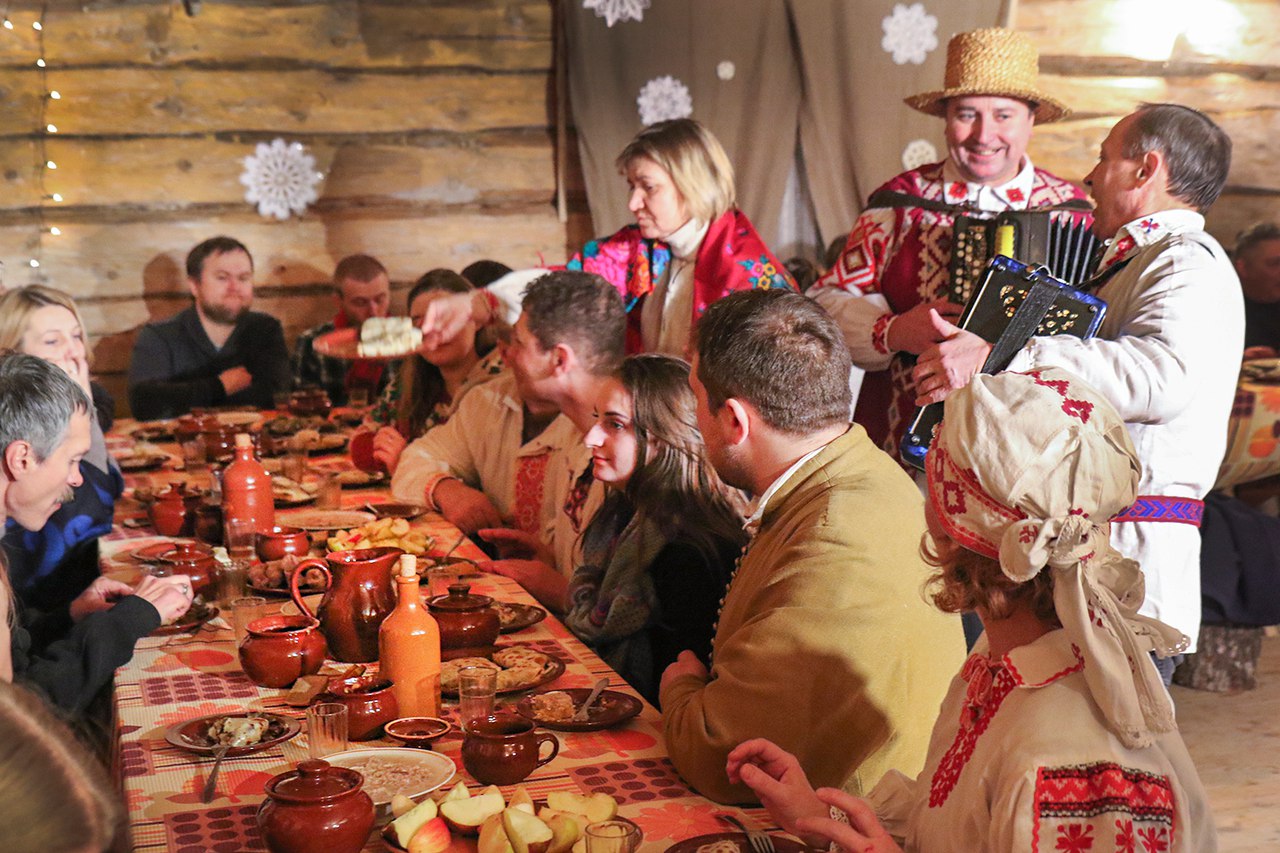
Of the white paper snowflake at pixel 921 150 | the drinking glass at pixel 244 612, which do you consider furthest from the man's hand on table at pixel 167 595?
the white paper snowflake at pixel 921 150

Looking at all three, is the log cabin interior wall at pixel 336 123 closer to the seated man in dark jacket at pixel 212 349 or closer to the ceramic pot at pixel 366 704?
the seated man in dark jacket at pixel 212 349

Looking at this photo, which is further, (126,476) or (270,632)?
(126,476)

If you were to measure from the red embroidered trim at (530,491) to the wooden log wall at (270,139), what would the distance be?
10.3 feet

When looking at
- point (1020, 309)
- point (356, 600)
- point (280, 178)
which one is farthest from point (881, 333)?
point (280, 178)

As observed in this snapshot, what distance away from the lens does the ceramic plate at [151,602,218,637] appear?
7.76ft

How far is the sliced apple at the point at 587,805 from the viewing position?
1501 mm

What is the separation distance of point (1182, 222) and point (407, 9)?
4.51 m

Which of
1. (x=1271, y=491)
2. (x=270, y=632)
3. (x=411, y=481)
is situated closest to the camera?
(x=270, y=632)

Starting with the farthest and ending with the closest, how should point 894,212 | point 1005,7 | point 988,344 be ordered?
point 1005,7 → point 894,212 → point 988,344

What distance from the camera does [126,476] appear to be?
4.04 metres

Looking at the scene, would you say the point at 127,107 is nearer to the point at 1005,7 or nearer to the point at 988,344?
the point at 1005,7

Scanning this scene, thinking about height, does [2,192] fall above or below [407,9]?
below

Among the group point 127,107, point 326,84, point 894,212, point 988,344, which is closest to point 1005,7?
point 894,212

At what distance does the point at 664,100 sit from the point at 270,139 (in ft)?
6.15
